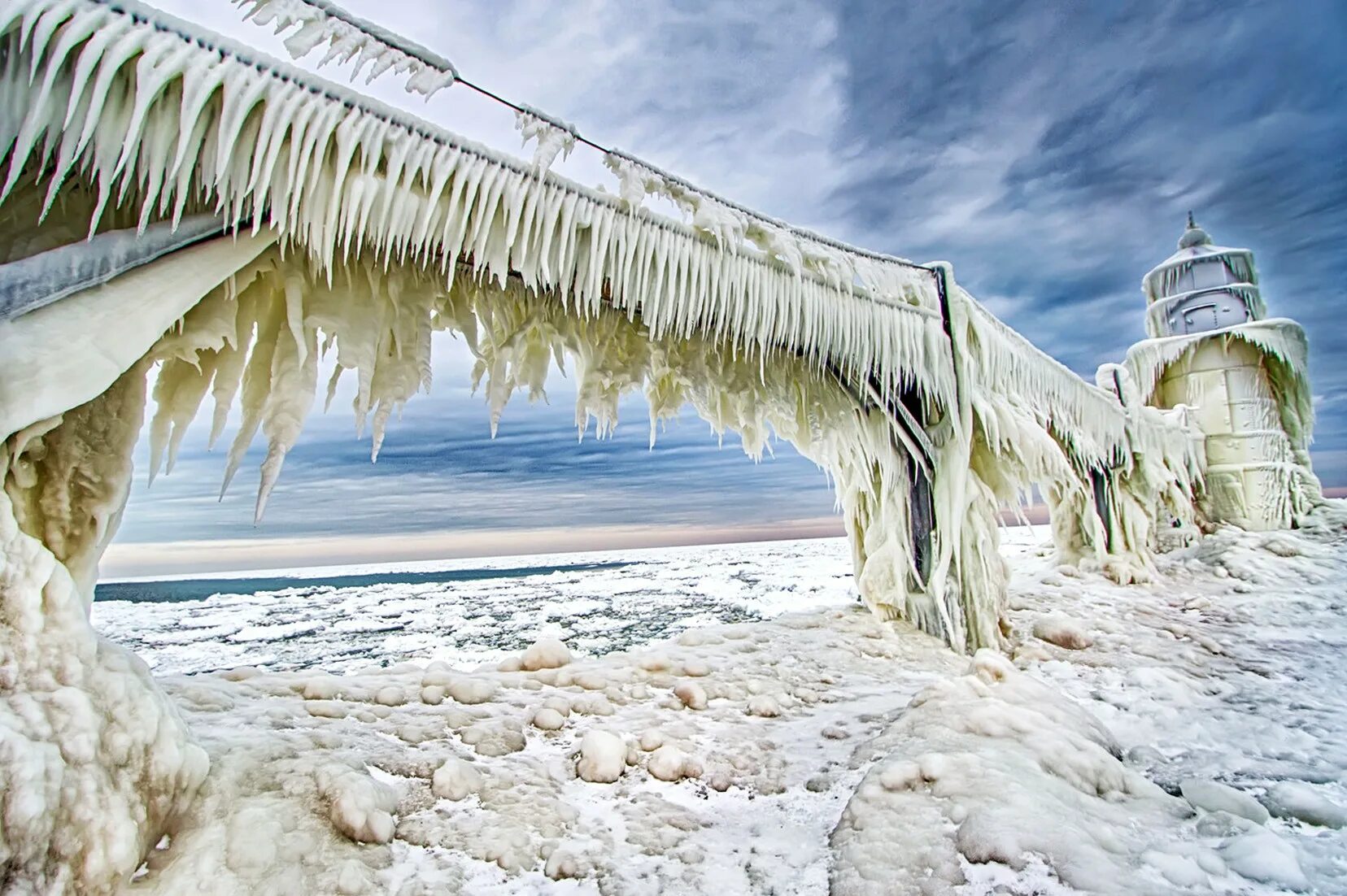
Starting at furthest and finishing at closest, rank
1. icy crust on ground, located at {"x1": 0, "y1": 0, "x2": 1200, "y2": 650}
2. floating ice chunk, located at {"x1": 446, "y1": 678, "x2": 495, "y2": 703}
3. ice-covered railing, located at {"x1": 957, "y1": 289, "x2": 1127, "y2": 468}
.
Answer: ice-covered railing, located at {"x1": 957, "y1": 289, "x2": 1127, "y2": 468}, floating ice chunk, located at {"x1": 446, "y1": 678, "x2": 495, "y2": 703}, icy crust on ground, located at {"x1": 0, "y1": 0, "x2": 1200, "y2": 650}

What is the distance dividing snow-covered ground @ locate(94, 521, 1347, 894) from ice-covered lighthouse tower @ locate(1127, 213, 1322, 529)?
727cm

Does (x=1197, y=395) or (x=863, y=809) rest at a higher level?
(x=1197, y=395)

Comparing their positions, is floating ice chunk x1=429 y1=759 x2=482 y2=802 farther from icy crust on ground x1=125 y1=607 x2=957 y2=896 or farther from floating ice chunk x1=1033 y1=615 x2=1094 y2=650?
floating ice chunk x1=1033 y1=615 x2=1094 y2=650

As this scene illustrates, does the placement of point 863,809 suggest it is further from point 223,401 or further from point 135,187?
point 135,187

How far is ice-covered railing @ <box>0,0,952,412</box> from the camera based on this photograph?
1.58 m

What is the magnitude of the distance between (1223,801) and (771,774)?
1.25m

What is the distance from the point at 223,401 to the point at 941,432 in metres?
4.44

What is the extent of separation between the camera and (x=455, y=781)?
1764 mm

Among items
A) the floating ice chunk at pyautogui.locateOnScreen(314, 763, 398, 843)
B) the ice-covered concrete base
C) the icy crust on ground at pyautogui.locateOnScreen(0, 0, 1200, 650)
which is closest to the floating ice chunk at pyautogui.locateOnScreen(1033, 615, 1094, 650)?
the icy crust on ground at pyautogui.locateOnScreen(0, 0, 1200, 650)

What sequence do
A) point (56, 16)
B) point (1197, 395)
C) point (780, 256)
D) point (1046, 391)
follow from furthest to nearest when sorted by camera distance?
point (1197, 395) < point (1046, 391) < point (780, 256) < point (56, 16)

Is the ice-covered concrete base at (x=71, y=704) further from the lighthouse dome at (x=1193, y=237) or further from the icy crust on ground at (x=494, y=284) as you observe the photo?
the lighthouse dome at (x=1193, y=237)

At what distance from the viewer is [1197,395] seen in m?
10.3

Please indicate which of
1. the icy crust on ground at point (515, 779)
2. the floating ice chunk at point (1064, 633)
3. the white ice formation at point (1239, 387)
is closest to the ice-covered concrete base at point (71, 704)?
the icy crust on ground at point (515, 779)

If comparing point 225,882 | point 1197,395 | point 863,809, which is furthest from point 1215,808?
point 1197,395
